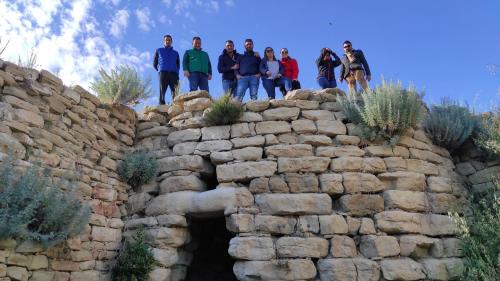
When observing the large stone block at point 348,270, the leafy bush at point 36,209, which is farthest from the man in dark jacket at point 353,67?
the leafy bush at point 36,209

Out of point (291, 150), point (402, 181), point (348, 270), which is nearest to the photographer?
point (348, 270)

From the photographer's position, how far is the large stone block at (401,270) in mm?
4585

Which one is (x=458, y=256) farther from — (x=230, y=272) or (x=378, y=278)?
(x=230, y=272)

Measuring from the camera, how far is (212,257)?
657 centimetres

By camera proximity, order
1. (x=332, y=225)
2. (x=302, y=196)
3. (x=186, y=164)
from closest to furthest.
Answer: (x=332, y=225)
(x=302, y=196)
(x=186, y=164)

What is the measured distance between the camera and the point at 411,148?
559 cm

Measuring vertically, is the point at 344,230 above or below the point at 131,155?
below

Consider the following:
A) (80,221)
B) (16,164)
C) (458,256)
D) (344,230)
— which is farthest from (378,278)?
(16,164)

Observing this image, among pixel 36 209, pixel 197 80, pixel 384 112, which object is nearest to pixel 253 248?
pixel 36 209

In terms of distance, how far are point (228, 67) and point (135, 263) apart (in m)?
3.78

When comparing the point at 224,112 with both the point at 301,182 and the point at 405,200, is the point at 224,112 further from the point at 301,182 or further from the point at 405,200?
the point at 405,200

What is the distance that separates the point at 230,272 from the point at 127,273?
6.87 feet

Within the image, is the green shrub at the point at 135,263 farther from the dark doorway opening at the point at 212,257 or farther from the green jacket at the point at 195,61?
the green jacket at the point at 195,61

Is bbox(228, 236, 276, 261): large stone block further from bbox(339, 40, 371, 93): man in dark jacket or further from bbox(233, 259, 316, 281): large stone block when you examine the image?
bbox(339, 40, 371, 93): man in dark jacket
